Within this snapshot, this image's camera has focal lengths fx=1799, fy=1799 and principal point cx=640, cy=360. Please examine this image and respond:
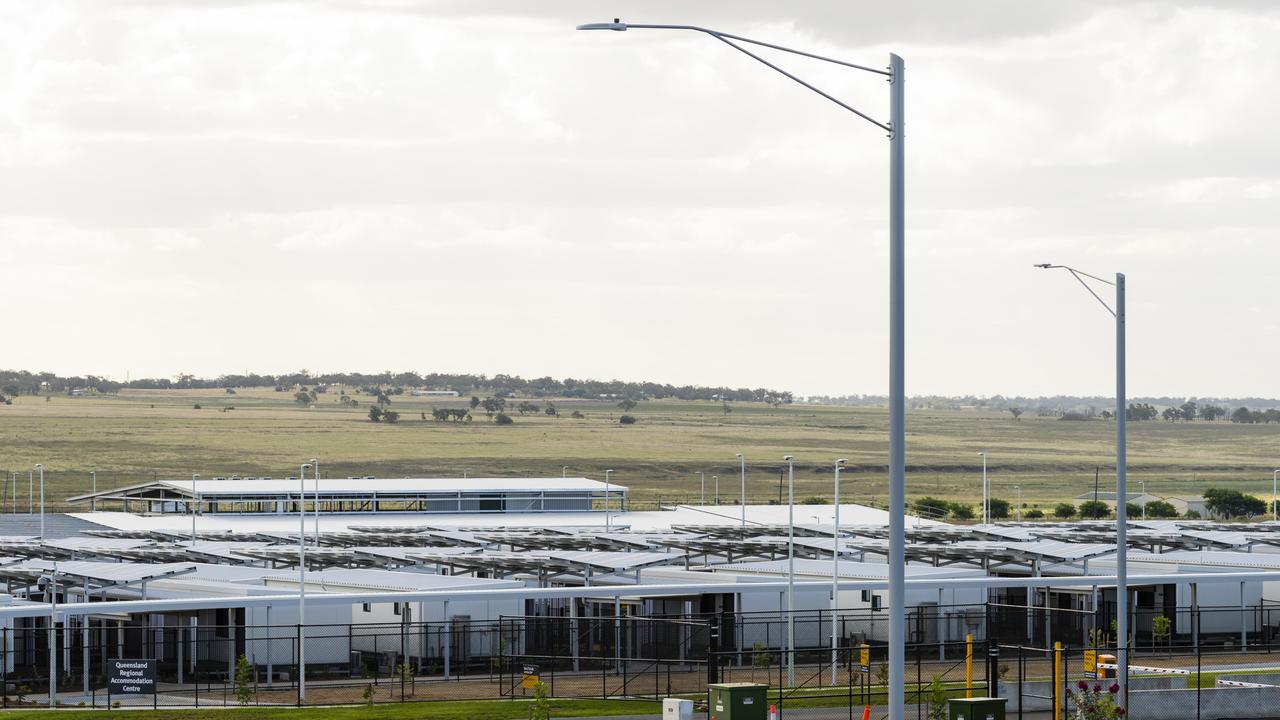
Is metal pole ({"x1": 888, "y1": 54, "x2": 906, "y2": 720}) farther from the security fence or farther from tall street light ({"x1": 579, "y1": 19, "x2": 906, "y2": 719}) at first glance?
the security fence

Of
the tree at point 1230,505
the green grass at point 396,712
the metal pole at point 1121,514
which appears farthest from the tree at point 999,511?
the metal pole at point 1121,514

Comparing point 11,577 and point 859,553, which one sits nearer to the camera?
point 11,577

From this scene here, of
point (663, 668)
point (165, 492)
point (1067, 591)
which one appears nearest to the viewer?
point (663, 668)

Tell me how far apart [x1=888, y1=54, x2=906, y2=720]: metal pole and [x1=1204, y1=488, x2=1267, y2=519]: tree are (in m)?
139

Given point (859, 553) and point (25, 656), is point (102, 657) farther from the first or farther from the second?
point (859, 553)

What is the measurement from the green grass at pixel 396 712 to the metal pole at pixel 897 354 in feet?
55.2

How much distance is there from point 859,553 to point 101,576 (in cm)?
3057

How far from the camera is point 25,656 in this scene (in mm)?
51250

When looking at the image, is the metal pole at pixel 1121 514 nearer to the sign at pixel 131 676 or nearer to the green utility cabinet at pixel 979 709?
the green utility cabinet at pixel 979 709

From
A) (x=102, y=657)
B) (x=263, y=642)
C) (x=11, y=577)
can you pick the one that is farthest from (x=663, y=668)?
(x=11, y=577)

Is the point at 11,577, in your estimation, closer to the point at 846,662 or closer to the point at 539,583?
the point at 539,583

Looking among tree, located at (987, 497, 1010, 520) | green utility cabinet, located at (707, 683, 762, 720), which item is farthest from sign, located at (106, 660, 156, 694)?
tree, located at (987, 497, 1010, 520)

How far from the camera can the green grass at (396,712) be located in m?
38.5

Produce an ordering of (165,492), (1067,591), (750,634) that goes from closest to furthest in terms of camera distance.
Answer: (750,634)
(1067,591)
(165,492)
